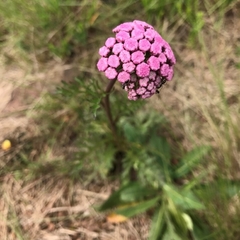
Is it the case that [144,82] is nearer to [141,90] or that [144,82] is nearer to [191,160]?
[141,90]

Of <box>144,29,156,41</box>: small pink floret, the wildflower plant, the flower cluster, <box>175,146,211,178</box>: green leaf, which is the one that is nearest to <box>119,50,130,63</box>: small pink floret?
the flower cluster

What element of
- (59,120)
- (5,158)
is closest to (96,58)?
(59,120)

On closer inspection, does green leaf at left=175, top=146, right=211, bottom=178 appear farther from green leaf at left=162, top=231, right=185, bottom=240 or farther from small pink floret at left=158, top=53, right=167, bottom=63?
small pink floret at left=158, top=53, right=167, bottom=63

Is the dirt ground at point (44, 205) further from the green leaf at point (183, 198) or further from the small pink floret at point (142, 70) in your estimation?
the small pink floret at point (142, 70)

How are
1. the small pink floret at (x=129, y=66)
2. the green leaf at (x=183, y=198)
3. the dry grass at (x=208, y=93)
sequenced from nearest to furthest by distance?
the small pink floret at (x=129, y=66) → the green leaf at (x=183, y=198) → the dry grass at (x=208, y=93)

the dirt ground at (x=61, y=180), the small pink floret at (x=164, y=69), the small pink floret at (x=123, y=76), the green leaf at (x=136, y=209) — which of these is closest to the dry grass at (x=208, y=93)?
the dirt ground at (x=61, y=180)

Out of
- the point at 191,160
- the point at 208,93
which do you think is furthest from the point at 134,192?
the point at 208,93
